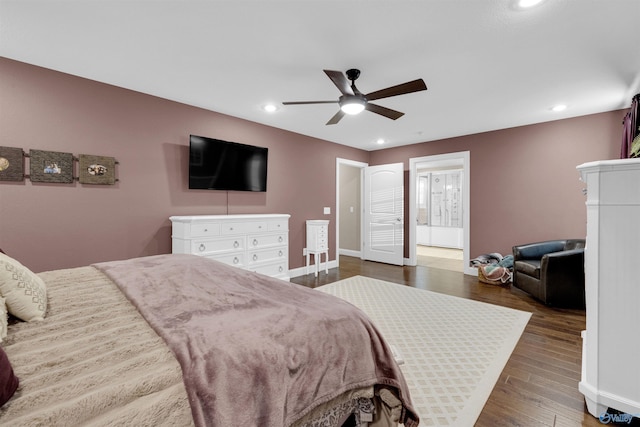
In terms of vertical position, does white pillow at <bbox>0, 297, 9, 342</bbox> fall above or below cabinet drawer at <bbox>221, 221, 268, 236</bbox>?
below

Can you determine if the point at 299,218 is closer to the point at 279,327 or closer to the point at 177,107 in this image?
the point at 177,107

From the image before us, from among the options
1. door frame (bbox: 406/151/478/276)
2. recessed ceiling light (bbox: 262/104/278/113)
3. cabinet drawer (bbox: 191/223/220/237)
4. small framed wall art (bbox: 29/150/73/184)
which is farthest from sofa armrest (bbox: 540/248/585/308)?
small framed wall art (bbox: 29/150/73/184)

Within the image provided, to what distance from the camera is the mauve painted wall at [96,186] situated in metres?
2.62

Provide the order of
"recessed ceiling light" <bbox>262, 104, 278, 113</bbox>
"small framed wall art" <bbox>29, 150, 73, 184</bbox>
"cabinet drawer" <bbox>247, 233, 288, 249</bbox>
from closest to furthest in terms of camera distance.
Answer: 1. "small framed wall art" <bbox>29, 150, 73, 184</bbox>
2. "recessed ceiling light" <bbox>262, 104, 278, 113</bbox>
3. "cabinet drawer" <bbox>247, 233, 288, 249</bbox>

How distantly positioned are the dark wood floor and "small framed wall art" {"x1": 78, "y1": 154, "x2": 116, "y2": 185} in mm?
3865

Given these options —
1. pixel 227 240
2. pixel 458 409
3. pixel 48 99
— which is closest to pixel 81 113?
pixel 48 99

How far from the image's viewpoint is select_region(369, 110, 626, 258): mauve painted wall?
405cm

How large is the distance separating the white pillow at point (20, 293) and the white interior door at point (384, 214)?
5437 mm

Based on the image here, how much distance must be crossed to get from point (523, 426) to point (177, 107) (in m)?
4.41

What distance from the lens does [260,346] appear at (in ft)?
3.20

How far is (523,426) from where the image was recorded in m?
1.58

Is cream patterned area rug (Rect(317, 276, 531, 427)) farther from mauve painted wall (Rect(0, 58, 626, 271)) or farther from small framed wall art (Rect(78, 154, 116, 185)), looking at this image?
small framed wall art (Rect(78, 154, 116, 185))

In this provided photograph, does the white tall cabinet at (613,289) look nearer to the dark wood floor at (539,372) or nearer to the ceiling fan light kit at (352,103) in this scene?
the dark wood floor at (539,372)

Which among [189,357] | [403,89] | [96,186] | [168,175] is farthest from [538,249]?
[96,186]
